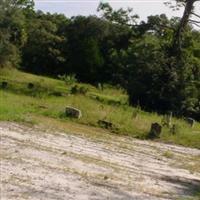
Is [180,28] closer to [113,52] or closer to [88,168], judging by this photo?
[88,168]

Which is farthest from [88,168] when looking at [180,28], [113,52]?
[113,52]

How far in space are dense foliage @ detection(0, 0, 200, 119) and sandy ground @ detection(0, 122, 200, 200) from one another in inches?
581

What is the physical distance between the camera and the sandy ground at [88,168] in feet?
35.2

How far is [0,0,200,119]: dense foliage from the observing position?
34.6m

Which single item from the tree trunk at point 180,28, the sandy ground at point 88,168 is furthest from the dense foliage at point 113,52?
the sandy ground at point 88,168

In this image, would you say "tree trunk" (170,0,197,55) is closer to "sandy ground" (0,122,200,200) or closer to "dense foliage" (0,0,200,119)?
"dense foliage" (0,0,200,119)

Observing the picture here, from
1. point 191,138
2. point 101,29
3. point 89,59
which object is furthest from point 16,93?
point 101,29

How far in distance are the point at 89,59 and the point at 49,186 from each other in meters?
61.5

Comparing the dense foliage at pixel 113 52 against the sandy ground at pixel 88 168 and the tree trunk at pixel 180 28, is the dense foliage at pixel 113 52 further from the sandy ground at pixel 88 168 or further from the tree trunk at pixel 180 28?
the sandy ground at pixel 88 168

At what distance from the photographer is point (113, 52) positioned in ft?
225

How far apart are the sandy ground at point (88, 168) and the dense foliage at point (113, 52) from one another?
48.4ft

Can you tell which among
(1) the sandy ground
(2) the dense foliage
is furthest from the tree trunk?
(1) the sandy ground

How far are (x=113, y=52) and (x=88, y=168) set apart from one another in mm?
55495

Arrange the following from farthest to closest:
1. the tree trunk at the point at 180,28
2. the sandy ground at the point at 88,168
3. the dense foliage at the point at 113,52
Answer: the tree trunk at the point at 180,28
the dense foliage at the point at 113,52
the sandy ground at the point at 88,168
